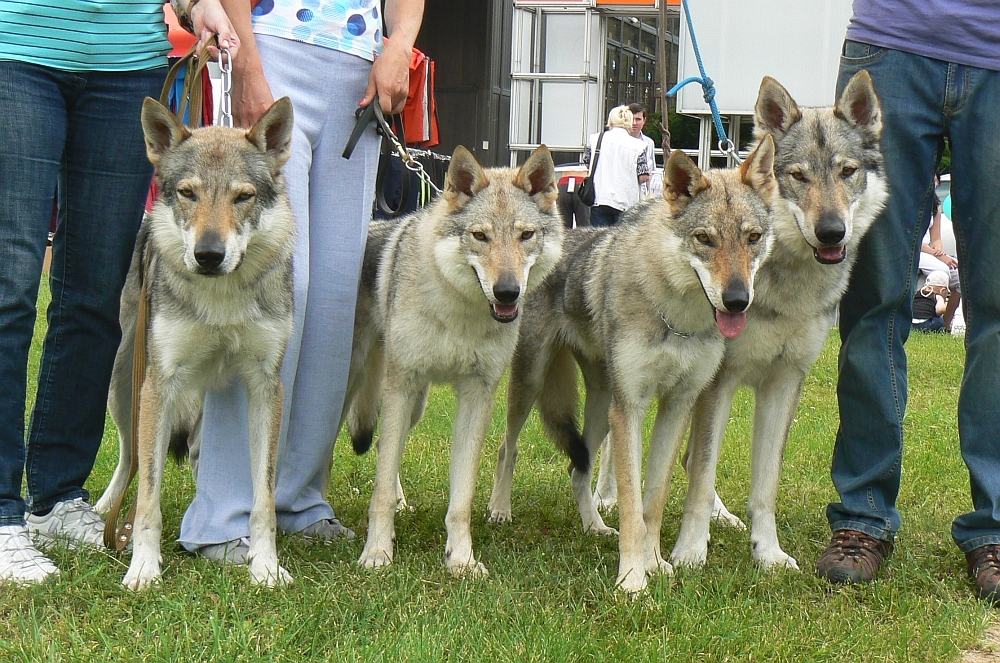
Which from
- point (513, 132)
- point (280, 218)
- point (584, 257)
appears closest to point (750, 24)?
point (513, 132)

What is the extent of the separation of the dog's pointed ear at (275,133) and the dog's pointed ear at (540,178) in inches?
36.4

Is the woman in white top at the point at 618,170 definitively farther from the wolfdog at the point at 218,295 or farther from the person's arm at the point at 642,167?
the wolfdog at the point at 218,295

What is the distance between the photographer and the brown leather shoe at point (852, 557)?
3.54 m

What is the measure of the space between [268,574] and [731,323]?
5.83ft

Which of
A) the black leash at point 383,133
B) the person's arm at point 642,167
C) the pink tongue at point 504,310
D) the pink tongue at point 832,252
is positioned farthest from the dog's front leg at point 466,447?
the person's arm at point 642,167

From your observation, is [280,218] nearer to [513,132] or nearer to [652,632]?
[652,632]

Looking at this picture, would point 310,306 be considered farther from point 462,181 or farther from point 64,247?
point 64,247

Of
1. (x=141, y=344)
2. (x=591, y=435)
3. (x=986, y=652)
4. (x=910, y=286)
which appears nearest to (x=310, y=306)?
(x=141, y=344)

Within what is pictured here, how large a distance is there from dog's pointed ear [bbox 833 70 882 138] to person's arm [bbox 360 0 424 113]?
1.62 m

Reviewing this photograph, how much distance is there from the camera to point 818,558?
3873mm

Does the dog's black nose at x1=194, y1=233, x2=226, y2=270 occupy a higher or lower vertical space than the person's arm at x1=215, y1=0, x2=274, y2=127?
lower

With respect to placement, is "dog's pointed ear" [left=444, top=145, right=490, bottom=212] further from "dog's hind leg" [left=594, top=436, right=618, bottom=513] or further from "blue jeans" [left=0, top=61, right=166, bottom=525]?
"dog's hind leg" [left=594, top=436, right=618, bottom=513]

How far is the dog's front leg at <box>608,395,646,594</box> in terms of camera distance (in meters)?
3.52

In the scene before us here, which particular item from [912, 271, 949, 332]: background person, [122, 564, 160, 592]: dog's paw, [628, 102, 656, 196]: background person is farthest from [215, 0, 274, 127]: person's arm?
[912, 271, 949, 332]: background person
